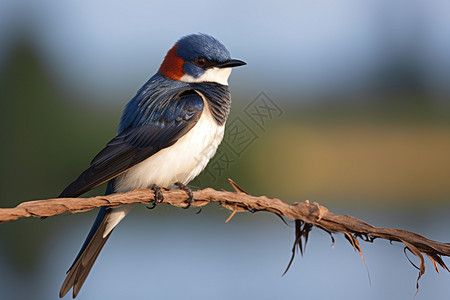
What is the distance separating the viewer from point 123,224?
1472 cm

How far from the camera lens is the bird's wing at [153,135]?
10.9ft

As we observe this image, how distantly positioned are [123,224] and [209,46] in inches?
450

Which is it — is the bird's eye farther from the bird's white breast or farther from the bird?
the bird's white breast

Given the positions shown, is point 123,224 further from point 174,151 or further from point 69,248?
point 174,151

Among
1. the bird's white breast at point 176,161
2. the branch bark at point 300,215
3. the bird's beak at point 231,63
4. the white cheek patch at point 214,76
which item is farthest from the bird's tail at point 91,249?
the branch bark at point 300,215

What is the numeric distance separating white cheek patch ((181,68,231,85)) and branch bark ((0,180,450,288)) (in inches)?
70.4

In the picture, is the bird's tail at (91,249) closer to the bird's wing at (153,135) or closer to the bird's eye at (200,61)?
the bird's wing at (153,135)

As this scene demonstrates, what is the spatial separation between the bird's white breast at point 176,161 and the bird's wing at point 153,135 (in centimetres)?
5

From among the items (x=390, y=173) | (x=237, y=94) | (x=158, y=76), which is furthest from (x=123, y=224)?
(x=158, y=76)

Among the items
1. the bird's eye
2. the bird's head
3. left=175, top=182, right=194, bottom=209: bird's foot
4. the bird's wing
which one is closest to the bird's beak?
the bird's head

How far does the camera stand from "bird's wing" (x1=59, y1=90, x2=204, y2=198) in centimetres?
333

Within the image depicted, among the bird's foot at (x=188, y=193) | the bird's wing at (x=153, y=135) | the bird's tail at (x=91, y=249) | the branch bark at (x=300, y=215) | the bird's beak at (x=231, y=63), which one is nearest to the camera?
the branch bark at (x=300, y=215)

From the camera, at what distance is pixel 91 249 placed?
3357 mm

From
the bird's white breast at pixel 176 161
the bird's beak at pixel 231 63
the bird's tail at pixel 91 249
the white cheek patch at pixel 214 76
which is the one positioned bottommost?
the bird's tail at pixel 91 249
